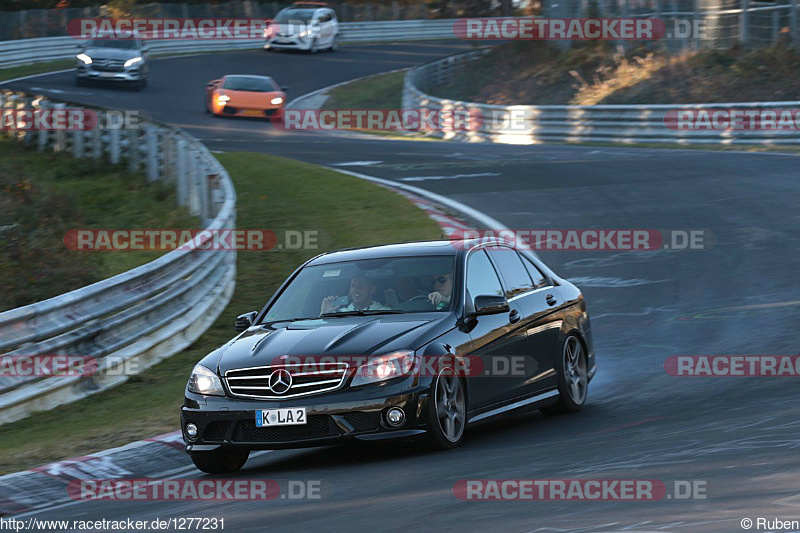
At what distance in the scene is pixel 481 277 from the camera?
31.9 feet

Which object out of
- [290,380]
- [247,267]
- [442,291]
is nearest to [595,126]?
[247,267]

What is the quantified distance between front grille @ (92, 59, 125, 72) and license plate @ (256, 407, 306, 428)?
3761 centimetres

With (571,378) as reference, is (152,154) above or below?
below

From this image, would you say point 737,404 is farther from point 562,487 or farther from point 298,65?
point 298,65

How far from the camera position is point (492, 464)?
785 cm

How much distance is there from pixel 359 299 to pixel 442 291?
58cm

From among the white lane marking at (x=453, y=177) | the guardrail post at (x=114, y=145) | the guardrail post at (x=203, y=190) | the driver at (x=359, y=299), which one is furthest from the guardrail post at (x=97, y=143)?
the driver at (x=359, y=299)

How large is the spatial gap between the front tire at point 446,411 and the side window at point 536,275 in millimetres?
1865

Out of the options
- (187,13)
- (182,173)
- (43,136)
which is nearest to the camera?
(182,173)

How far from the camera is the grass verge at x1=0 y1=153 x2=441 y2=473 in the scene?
1019cm

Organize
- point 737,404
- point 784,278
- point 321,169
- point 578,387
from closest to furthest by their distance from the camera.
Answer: point 737,404 < point 578,387 < point 784,278 < point 321,169

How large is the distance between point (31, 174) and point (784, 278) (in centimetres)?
1645

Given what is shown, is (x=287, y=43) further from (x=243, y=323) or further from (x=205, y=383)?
(x=205, y=383)

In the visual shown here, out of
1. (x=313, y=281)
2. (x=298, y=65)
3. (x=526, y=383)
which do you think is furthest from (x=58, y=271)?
(x=298, y=65)
